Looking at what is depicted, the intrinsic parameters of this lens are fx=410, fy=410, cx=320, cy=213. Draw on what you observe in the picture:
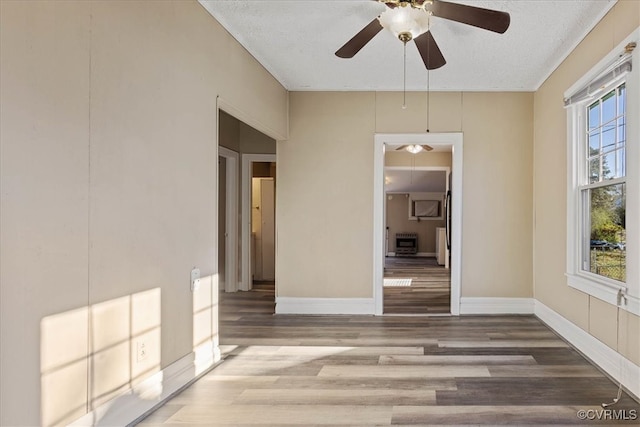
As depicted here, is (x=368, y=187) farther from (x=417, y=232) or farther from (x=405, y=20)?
(x=417, y=232)

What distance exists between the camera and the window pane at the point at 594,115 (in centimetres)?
334

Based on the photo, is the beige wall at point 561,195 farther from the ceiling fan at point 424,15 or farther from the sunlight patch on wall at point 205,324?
the sunlight patch on wall at point 205,324

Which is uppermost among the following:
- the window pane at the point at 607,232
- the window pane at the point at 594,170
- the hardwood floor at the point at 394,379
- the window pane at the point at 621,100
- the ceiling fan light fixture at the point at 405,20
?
the ceiling fan light fixture at the point at 405,20

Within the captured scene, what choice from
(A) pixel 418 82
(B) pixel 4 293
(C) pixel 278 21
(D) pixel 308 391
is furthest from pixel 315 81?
(B) pixel 4 293

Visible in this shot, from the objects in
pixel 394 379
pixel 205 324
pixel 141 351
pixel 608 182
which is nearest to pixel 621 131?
pixel 608 182

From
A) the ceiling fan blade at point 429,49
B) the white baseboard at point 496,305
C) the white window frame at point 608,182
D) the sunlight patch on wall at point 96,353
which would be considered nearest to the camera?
the sunlight patch on wall at point 96,353

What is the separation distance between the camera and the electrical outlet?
2.28 metres

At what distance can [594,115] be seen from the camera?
134 inches

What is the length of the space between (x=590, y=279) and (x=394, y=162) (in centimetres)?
475

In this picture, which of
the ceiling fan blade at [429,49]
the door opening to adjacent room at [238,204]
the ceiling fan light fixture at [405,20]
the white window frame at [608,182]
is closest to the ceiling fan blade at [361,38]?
the ceiling fan light fixture at [405,20]

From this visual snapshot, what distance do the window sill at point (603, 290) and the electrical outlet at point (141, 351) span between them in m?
3.01

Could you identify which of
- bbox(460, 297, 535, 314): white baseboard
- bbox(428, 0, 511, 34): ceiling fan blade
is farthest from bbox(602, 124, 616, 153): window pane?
bbox(460, 297, 535, 314): white baseboard

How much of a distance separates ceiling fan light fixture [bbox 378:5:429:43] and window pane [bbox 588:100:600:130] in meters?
1.86

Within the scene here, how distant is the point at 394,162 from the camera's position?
7766 mm
